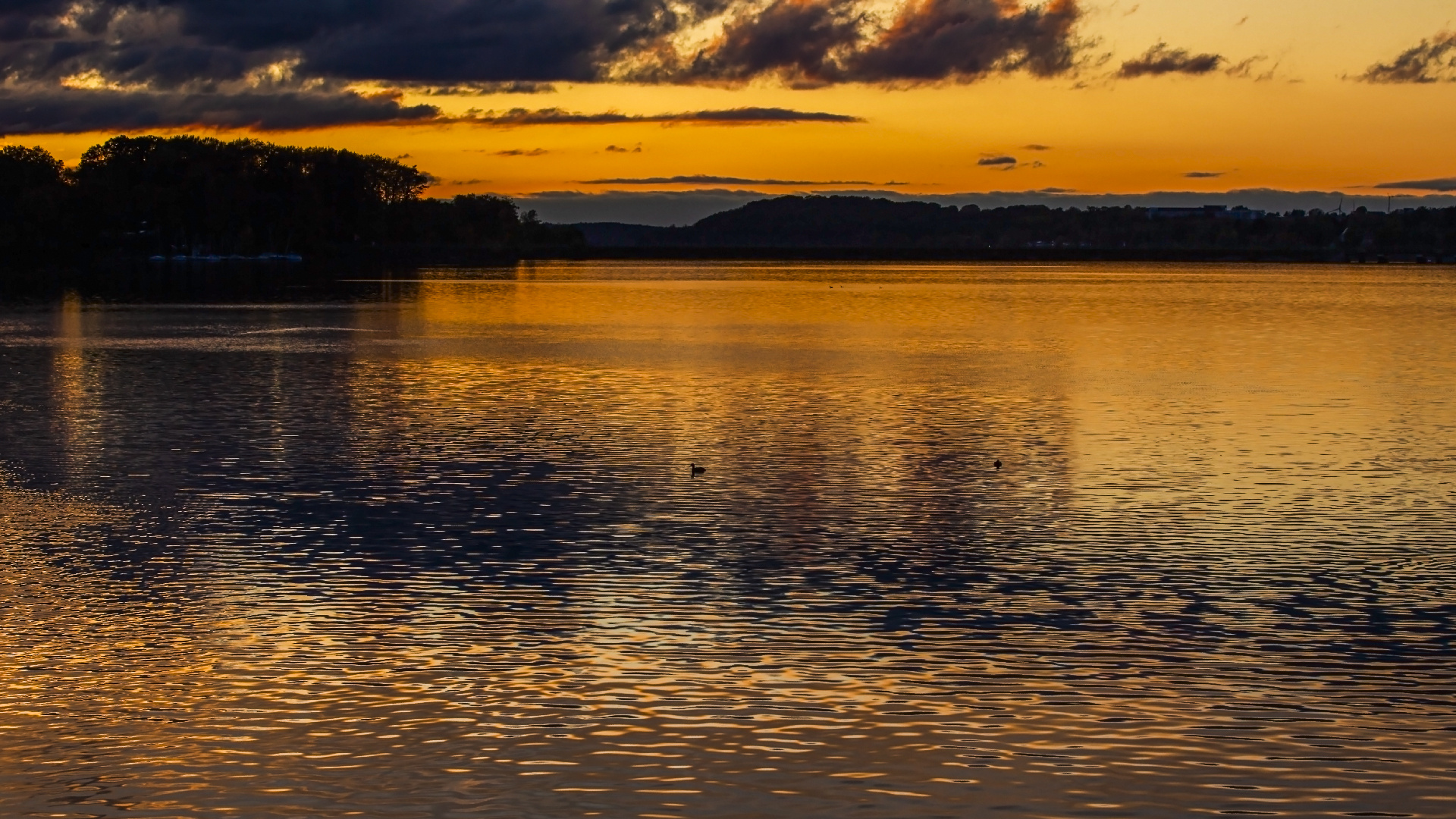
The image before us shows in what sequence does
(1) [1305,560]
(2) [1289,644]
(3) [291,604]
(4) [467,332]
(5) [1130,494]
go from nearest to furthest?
1. (2) [1289,644]
2. (3) [291,604]
3. (1) [1305,560]
4. (5) [1130,494]
5. (4) [467,332]

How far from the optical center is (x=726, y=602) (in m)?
17.0

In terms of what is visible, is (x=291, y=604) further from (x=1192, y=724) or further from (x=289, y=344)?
(x=289, y=344)

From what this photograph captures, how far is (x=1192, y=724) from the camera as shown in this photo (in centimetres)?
1281

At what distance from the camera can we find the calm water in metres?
11.7

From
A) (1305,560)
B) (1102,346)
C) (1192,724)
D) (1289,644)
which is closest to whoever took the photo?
(1192,724)

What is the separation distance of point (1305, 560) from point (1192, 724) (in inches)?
284

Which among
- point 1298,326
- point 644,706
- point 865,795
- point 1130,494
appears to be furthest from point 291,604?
point 1298,326

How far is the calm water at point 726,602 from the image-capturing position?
11656 millimetres

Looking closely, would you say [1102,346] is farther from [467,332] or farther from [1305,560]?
[1305,560]

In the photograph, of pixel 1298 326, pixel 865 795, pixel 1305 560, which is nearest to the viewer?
pixel 865 795

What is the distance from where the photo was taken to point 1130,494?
24.4 m

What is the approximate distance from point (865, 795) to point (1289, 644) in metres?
5.90

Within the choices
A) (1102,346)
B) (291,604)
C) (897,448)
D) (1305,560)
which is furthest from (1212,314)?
(291,604)

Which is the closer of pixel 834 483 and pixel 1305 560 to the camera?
pixel 1305 560
